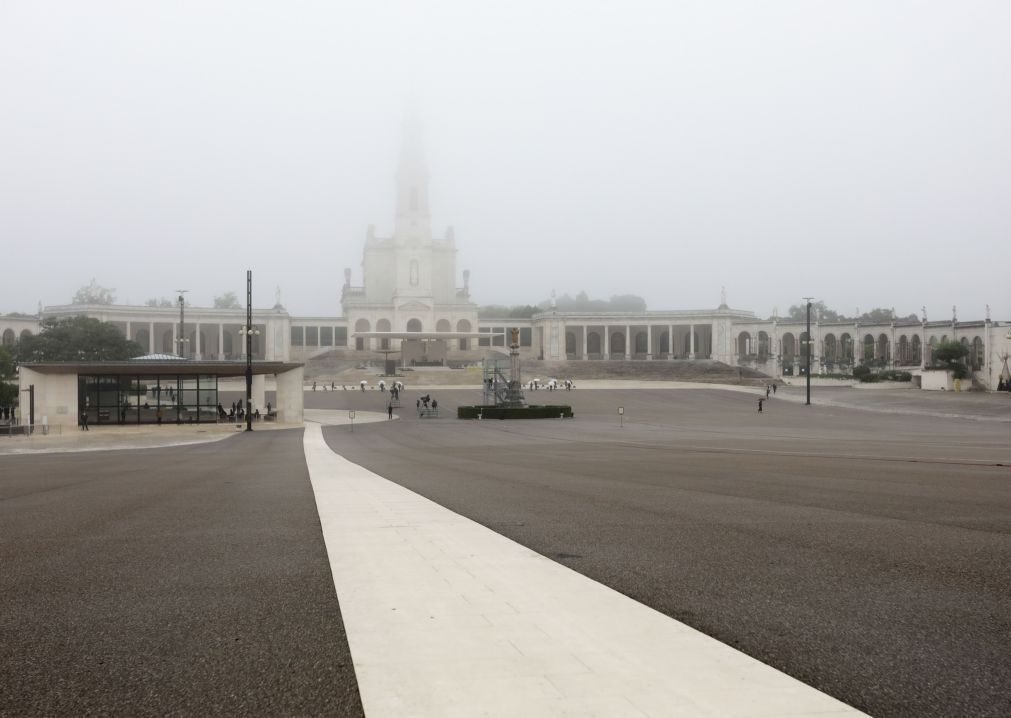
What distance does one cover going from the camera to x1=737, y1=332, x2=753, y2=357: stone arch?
13549cm

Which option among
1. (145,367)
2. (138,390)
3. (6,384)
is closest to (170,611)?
(145,367)

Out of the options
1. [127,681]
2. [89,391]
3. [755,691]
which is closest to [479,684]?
[755,691]

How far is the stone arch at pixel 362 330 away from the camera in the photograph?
130000 mm

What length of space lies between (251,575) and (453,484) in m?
7.59

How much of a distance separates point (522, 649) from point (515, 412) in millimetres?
43751

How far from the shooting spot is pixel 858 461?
1841 cm

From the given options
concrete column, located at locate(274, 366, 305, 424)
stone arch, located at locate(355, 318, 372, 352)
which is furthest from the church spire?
concrete column, located at locate(274, 366, 305, 424)

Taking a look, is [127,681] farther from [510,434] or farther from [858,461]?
[510,434]

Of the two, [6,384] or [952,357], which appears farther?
[952,357]

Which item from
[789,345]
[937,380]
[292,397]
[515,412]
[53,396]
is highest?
[789,345]

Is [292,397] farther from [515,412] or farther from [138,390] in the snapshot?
[515,412]

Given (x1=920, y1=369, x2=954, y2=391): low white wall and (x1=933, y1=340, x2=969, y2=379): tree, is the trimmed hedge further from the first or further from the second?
(x1=933, y1=340, x2=969, y2=379): tree

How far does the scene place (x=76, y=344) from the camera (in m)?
93.1

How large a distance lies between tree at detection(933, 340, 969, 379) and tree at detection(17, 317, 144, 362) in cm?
9593
